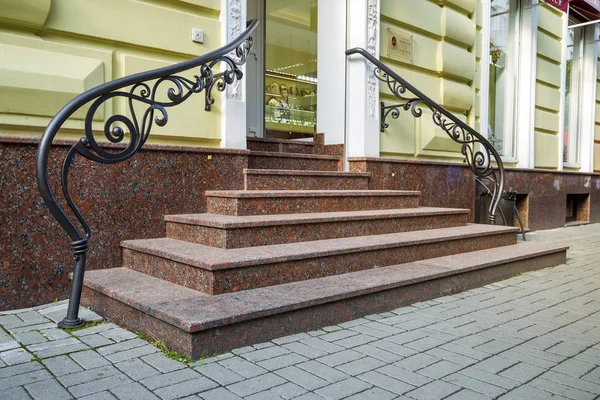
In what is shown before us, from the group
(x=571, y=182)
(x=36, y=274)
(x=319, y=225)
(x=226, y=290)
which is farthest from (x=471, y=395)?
(x=571, y=182)

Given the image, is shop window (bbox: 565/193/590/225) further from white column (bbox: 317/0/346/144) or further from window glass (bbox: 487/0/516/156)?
white column (bbox: 317/0/346/144)

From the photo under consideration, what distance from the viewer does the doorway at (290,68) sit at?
832 centimetres

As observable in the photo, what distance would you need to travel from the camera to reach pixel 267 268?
3156 millimetres

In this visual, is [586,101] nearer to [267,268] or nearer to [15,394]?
[267,268]

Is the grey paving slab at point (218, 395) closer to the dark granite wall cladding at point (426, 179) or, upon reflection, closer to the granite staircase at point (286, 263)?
the granite staircase at point (286, 263)

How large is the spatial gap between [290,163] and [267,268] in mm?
2135

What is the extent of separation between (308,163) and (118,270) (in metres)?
2.38

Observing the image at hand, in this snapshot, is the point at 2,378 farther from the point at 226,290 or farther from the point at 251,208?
the point at 251,208

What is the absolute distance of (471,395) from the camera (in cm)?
215

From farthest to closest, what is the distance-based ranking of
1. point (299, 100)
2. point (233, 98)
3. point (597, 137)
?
point (597, 137) → point (299, 100) → point (233, 98)

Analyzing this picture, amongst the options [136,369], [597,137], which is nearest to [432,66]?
[136,369]

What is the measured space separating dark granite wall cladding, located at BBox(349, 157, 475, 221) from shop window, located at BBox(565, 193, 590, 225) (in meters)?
4.65

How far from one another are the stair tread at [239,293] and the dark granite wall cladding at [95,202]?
271 mm

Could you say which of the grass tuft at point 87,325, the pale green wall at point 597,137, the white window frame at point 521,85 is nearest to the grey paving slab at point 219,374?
the grass tuft at point 87,325
